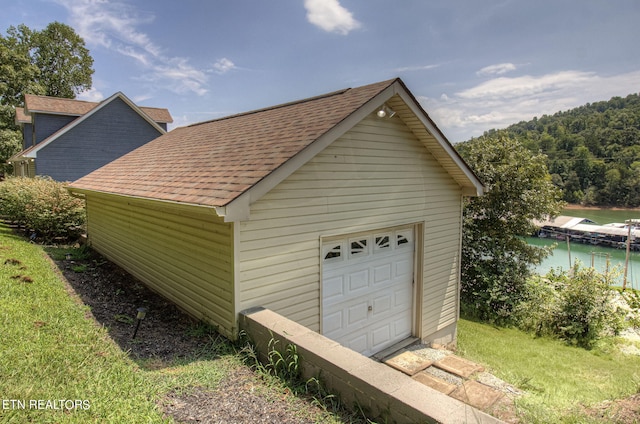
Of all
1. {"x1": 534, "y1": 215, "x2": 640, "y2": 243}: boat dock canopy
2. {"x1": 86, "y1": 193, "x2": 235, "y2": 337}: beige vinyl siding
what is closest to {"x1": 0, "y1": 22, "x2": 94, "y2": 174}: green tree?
{"x1": 86, "y1": 193, "x2": 235, "y2": 337}: beige vinyl siding

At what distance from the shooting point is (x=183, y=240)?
5.75m

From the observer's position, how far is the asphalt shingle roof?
486cm

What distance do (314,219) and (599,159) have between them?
62.0 metres

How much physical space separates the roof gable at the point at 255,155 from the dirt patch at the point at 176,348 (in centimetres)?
182

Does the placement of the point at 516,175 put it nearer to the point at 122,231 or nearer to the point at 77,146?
the point at 122,231

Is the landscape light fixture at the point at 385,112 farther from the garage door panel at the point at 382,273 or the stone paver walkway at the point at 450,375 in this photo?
the stone paver walkway at the point at 450,375

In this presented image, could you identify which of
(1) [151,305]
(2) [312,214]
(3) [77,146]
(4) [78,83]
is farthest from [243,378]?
(4) [78,83]

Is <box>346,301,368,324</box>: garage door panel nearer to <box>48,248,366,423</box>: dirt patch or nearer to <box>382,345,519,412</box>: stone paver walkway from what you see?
<box>382,345,519,412</box>: stone paver walkway

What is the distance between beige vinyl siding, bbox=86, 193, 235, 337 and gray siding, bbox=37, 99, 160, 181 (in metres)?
12.8

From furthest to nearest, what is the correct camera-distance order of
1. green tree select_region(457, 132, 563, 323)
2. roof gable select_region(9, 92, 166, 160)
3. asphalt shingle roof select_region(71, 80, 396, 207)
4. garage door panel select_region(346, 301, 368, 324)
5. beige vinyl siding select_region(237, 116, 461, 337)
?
roof gable select_region(9, 92, 166, 160)
green tree select_region(457, 132, 563, 323)
garage door panel select_region(346, 301, 368, 324)
beige vinyl siding select_region(237, 116, 461, 337)
asphalt shingle roof select_region(71, 80, 396, 207)

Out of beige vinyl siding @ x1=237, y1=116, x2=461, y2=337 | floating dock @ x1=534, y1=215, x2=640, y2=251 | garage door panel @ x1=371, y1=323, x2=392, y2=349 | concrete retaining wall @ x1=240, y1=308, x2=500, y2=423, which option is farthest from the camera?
floating dock @ x1=534, y1=215, x2=640, y2=251

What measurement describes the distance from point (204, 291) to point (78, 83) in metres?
45.6

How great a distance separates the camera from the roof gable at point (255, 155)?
466 centimetres

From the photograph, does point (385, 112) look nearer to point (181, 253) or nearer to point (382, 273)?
point (382, 273)
